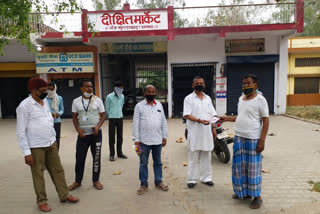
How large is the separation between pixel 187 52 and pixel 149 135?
7930 millimetres

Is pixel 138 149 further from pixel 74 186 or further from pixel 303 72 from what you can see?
pixel 303 72

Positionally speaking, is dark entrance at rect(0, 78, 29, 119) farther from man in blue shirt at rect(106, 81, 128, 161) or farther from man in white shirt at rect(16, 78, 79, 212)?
man in white shirt at rect(16, 78, 79, 212)

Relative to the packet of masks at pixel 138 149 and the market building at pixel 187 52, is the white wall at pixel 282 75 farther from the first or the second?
the packet of masks at pixel 138 149

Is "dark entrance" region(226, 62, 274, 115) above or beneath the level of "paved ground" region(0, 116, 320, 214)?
above

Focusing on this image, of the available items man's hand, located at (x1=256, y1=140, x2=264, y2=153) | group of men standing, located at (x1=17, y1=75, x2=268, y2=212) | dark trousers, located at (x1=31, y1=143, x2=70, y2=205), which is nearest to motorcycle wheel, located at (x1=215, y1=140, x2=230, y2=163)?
group of men standing, located at (x1=17, y1=75, x2=268, y2=212)

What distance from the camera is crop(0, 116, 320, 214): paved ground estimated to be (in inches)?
113

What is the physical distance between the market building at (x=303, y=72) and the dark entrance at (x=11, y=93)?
707 inches

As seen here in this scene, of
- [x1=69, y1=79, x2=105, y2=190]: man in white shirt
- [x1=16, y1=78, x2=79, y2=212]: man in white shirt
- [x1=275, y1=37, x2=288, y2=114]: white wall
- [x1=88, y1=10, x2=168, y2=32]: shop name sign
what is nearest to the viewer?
[x1=16, y1=78, x2=79, y2=212]: man in white shirt

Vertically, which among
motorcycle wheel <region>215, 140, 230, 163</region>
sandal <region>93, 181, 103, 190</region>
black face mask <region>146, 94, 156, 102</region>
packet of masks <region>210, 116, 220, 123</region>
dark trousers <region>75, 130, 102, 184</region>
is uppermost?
black face mask <region>146, 94, 156, 102</region>

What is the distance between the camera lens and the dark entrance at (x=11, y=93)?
1168 centimetres

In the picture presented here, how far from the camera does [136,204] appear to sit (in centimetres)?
299

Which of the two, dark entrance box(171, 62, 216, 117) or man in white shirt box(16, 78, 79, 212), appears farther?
dark entrance box(171, 62, 216, 117)

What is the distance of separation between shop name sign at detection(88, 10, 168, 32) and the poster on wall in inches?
129

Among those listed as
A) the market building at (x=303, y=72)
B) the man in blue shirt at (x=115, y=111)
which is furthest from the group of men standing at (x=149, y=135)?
the market building at (x=303, y=72)
